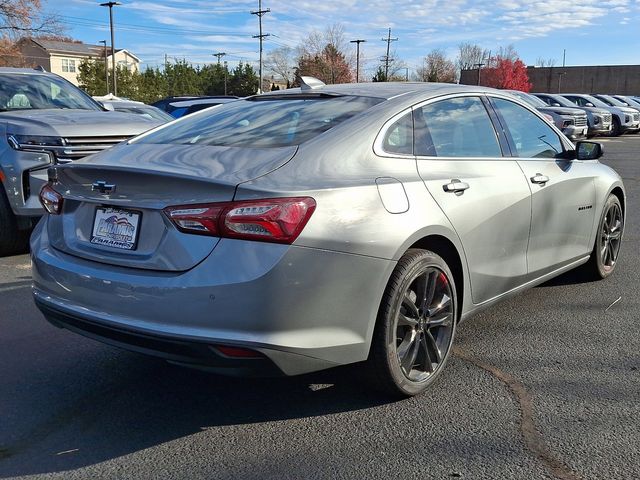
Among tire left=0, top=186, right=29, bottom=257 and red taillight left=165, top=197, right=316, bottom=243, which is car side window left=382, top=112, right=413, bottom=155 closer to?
red taillight left=165, top=197, right=316, bottom=243

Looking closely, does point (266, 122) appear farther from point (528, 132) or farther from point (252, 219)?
point (528, 132)

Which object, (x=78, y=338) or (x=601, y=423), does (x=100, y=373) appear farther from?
(x=601, y=423)

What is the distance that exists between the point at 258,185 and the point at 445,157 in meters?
1.36

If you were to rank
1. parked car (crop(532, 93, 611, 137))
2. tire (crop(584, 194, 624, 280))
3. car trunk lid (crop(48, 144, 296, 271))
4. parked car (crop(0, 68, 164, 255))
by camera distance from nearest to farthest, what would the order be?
car trunk lid (crop(48, 144, 296, 271)), tire (crop(584, 194, 624, 280)), parked car (crop(0, 68, 164, 255)), parked car (crop(532, 93, 611, 137))

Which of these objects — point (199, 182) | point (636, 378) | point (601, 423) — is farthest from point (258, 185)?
point (636, 378)

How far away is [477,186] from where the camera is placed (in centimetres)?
382

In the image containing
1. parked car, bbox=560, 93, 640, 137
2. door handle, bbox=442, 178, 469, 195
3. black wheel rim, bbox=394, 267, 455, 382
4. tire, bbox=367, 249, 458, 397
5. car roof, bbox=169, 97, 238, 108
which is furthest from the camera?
parked car, bbox=560, 93, 640, 137

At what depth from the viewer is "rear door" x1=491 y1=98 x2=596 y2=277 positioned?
14.4 feet

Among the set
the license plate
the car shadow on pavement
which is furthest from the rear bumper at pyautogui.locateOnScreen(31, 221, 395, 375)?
the car shadow on pavement

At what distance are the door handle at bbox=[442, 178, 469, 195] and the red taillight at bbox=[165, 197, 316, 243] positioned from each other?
41.5 inches

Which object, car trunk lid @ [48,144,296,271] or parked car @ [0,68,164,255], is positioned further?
parked car @ [0,68,164,255]

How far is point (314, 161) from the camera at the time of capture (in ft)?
10.1

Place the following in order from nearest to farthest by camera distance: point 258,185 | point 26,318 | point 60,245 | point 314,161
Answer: point 258,185
point 314,161
point 60,245
point 26,318

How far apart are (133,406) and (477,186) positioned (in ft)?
7.26
